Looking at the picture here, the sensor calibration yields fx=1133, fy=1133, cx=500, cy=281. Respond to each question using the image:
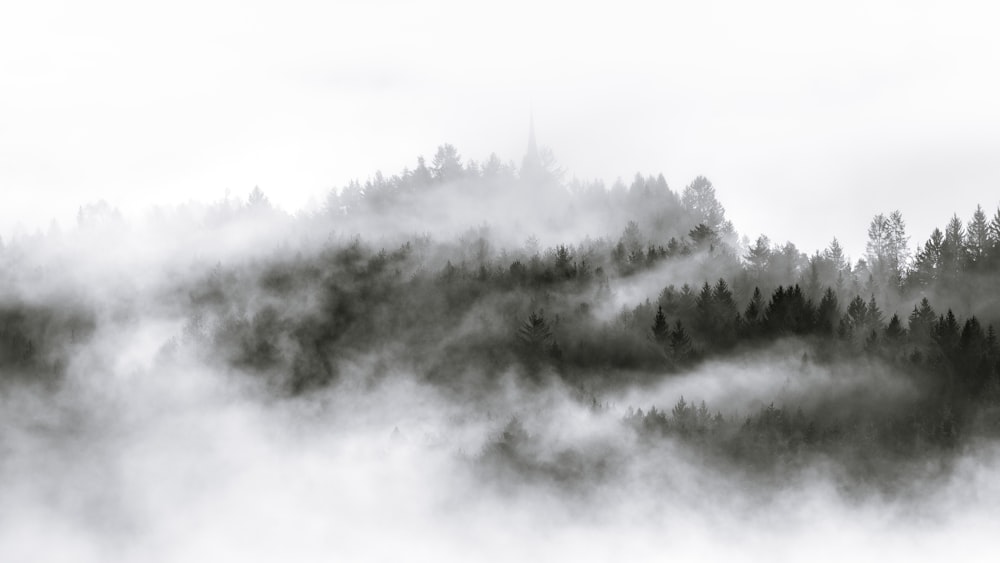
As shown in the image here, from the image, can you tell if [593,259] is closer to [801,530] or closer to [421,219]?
[421,219]

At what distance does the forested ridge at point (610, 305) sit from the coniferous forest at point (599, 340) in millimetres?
325

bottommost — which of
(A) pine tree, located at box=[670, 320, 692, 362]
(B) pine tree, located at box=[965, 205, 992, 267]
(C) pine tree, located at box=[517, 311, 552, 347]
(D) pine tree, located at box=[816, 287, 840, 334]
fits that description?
(C) pine tree, located at box=[517, 311, 552, 347]

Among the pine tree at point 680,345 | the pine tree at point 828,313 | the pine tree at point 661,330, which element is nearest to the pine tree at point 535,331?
the pine tree at point 661,330

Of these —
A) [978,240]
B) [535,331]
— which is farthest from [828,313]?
[535,331]

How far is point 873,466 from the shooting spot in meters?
135

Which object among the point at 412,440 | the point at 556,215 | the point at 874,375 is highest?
the point at 556,215

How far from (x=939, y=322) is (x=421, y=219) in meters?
83.7

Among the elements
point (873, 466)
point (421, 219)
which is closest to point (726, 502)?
point (873, 466)

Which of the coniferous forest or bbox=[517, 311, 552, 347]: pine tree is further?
bbox=[517, 311, 552, 347]: pine tree

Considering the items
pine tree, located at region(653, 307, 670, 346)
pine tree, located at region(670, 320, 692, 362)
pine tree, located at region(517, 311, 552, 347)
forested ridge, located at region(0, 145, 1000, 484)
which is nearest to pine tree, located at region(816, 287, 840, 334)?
forested ridge, located at region(0, 145, 1000, 484)

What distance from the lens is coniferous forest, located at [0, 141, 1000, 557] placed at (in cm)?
13238

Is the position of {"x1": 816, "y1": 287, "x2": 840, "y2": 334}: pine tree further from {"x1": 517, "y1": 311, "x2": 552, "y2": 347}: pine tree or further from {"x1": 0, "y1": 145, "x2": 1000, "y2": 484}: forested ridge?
{"x1": 517, "y1": 311, "x2": 552, "y2": 347}: pine tree

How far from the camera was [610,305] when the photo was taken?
155750mm

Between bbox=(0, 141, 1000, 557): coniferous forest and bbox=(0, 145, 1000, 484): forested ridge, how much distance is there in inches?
12.8
